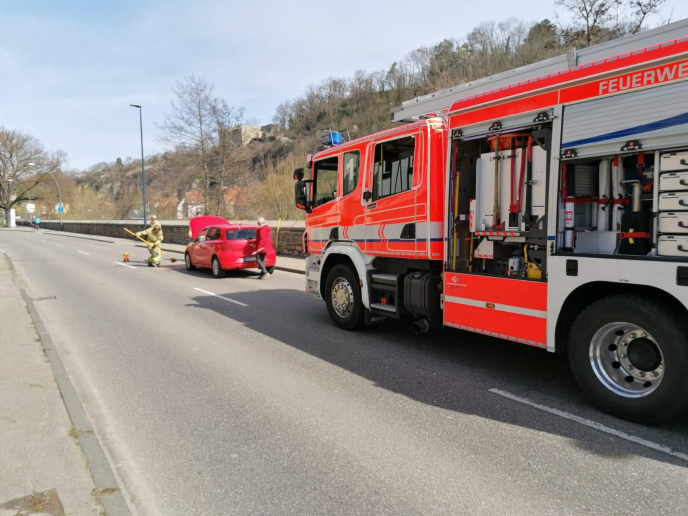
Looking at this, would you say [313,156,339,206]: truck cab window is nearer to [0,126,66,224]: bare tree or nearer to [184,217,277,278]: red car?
[184,217,277,278]: red car

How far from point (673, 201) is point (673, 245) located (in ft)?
1.11

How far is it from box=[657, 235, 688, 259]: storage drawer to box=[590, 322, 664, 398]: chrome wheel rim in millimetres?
623

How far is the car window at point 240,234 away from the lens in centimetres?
1446

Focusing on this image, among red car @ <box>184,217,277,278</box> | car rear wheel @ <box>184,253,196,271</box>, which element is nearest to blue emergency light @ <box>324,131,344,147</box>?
red car @ <box>184,217,277,278</box>

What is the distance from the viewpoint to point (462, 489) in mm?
3180

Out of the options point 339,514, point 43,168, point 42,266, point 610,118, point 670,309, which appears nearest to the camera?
point 339,514

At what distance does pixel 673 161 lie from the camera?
12.5 feet

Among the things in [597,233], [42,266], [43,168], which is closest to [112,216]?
[43,168]

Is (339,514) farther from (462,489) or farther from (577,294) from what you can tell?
(577,294)

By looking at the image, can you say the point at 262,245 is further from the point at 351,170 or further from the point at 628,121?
the point at 628,121

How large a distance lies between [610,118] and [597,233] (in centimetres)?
101

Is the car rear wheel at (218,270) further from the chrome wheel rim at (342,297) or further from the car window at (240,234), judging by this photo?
the chrome wheel rim at (342,297)

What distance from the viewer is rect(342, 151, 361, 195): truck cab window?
23.8 ft

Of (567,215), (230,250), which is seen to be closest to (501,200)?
(567,215)
